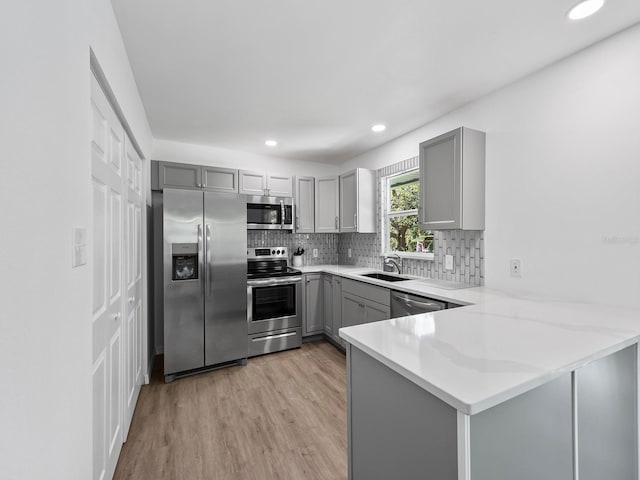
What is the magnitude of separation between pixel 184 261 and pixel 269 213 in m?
1.24

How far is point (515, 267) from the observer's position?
2225mm

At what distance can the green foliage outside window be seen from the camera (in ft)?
10.7

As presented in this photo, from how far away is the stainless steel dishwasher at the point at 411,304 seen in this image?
2.20m

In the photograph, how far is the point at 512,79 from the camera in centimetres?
219

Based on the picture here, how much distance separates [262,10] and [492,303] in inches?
83.6

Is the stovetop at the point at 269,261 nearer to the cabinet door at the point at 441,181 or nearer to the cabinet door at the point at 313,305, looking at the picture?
the cabinet door at the point at 313,305

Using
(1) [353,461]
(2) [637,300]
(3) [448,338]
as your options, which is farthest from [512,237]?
(1) [353,461]

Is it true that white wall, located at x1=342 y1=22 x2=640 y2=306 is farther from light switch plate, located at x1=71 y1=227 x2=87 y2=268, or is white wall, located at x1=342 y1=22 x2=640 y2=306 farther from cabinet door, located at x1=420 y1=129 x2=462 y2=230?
light switch plate, located at x1=71 y1=227 x2=87 y2=268

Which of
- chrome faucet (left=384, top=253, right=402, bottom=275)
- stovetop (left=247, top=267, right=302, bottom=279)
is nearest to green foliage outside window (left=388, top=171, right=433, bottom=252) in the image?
chrome faucet (left=384, top=253, right=402, bottom=275)

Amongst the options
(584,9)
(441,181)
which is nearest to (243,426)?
(441,181)

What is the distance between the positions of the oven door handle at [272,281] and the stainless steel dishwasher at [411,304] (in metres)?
1.34

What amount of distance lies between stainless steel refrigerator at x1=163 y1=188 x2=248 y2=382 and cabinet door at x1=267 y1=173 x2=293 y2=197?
2.56 feet

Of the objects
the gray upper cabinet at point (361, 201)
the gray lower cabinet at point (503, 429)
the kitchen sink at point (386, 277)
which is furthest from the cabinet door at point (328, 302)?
the gray lower cabinet at point (503, 429)

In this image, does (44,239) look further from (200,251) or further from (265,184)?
(265,184)
